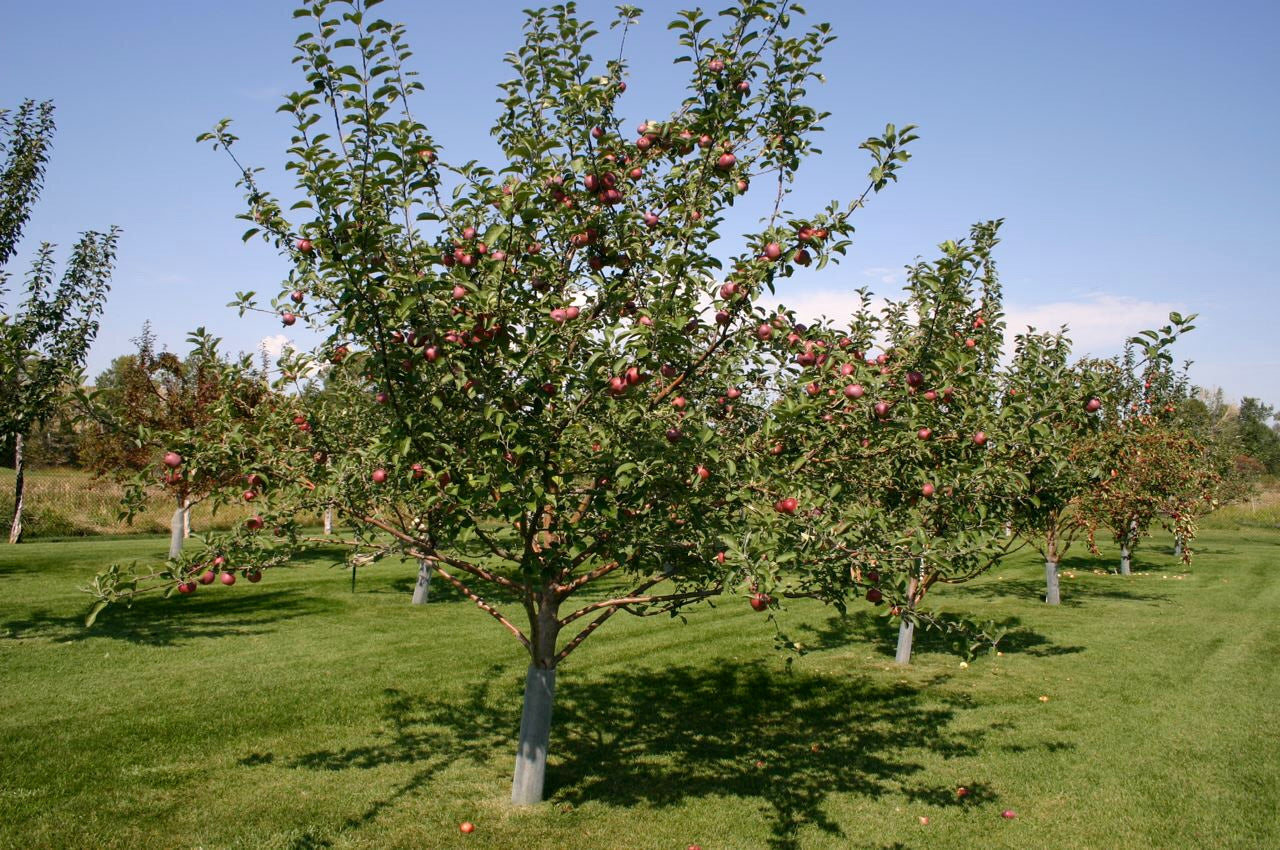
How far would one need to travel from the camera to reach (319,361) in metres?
5.49

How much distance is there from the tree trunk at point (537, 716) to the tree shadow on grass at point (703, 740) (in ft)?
1.07

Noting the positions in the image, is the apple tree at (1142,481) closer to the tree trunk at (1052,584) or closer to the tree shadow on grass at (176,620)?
the tree trunk at (1052,584)

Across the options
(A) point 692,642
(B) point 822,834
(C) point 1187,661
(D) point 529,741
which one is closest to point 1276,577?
(C) point 1187,661

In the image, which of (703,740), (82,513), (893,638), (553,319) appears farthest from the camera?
(82,513)

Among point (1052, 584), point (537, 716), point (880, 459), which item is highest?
point (880, 459)

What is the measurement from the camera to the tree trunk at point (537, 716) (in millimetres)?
6031

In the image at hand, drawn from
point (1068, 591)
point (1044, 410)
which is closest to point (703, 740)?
point (1044, 410)

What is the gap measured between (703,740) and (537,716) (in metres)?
2.52

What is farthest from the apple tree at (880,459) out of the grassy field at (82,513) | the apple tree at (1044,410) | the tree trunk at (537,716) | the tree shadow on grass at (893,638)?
the grassy field at (82,513)

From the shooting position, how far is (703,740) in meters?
7.90

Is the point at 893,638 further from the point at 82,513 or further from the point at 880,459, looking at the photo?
the point at 82,513

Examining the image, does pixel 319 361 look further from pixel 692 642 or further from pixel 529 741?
pixel 692 642

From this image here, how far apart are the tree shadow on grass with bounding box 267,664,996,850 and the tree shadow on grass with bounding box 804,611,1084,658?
2457 millimetres

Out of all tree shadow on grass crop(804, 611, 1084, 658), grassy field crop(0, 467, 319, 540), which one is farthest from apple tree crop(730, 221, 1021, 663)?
grassy field crop(0, 467, 319, 540)
